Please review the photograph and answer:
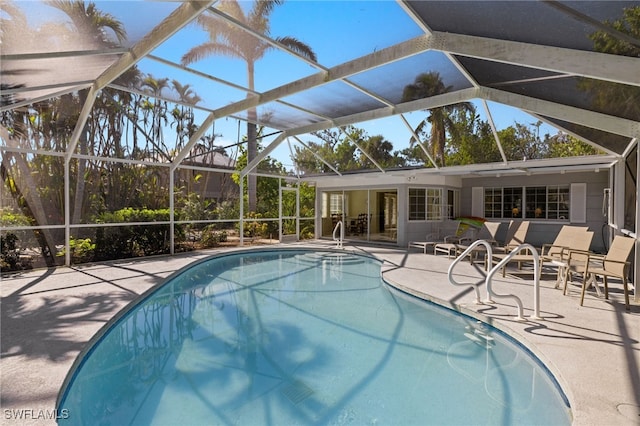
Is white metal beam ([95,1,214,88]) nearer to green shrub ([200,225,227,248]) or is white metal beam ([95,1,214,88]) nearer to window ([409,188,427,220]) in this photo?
green shrub ([200,225,227,248])

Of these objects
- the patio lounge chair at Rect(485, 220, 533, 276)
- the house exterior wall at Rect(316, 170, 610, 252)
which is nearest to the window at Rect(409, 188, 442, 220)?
the house exterior wall at Rect(316, 170, 610, 252)

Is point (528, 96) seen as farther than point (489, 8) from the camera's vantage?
Yes

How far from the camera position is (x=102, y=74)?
6859 millimetres

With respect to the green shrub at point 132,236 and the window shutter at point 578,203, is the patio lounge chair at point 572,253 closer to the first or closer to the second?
the window shutter at point 578,203

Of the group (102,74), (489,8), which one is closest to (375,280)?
(489,8)

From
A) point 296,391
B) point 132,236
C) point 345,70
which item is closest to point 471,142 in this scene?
point 345,70

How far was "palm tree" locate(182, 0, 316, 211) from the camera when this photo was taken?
4.89 metres

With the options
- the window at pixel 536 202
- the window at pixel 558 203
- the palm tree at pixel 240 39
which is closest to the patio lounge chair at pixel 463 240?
the window at pixel 536 202

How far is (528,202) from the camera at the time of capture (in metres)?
12.6

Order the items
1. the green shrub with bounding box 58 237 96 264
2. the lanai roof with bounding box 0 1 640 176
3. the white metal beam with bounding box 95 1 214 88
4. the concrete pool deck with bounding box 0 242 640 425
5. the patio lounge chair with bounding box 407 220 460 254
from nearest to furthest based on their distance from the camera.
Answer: the concrete pool deck with bounding box 0 242 640 425 → the lanai roof with bounding box 0 1 640 176 → the white metal beam with bounding box 95 1 214 88 → the green shrub with bounding box 58 237 96 264 → the patio lounge chair with bounding box 407 220 460 254

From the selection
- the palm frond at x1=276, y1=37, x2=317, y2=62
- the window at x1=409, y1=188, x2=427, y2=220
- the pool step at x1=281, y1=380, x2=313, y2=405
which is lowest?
the pool step at x1=281, y1=380, x2=313, y2=405

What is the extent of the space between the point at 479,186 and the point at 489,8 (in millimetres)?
11120

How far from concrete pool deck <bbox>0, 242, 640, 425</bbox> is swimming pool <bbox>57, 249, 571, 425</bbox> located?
0.75 feet

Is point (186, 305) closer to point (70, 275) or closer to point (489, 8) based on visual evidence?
point (70, 275)
